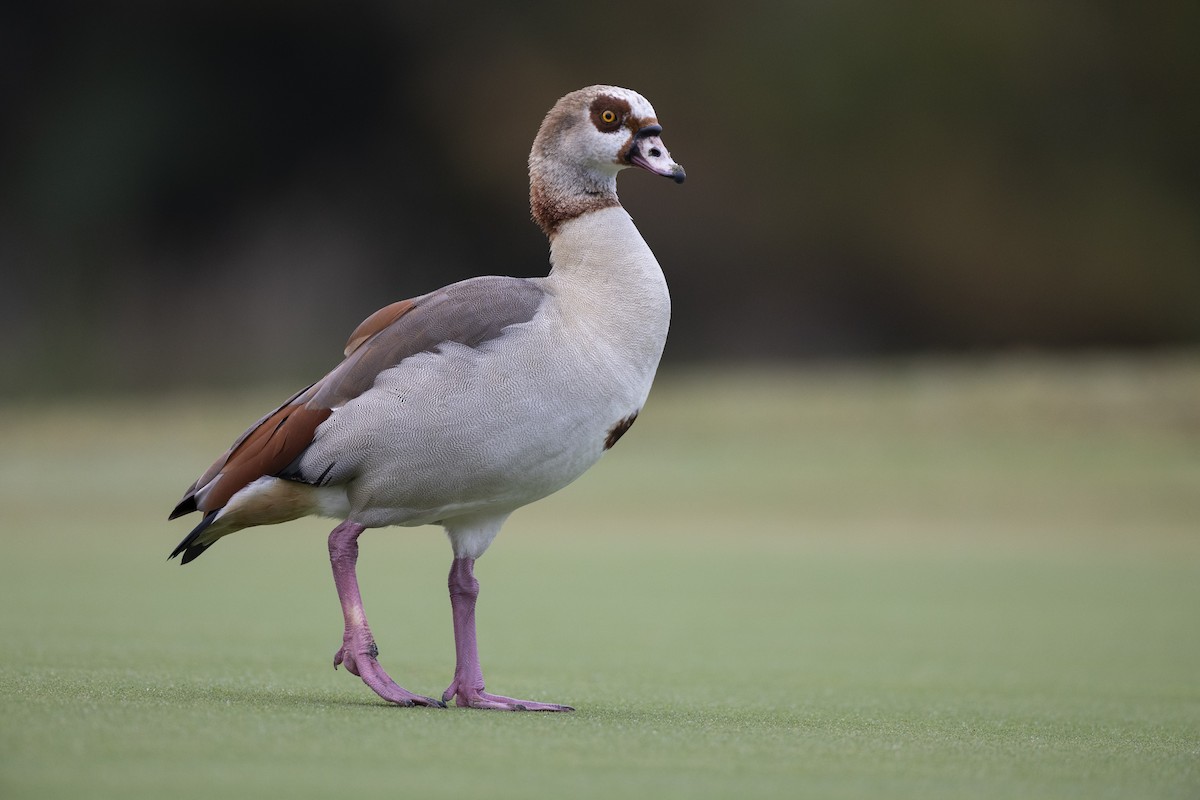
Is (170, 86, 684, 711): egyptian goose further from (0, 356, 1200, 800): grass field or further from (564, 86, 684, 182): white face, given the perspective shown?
(0, 356, 1200, 800): grass field

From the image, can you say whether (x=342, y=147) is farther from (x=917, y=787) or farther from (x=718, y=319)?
(x=917, y=787)

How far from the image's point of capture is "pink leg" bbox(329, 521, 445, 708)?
3.41 meters

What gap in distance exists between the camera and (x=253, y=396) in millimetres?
A: 15438

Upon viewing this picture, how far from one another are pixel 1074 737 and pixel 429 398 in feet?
5.42

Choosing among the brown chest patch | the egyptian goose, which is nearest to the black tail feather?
the egyptian goose

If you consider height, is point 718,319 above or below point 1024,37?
below

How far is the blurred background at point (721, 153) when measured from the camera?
66.0ft

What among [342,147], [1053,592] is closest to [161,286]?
[342,147]

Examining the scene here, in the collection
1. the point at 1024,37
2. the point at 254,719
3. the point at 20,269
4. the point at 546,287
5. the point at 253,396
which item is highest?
the point at 1024,37

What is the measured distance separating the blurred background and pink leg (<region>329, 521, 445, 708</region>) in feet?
52.9

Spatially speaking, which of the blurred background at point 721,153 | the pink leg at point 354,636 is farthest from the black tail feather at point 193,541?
the blurred background at point 721,153

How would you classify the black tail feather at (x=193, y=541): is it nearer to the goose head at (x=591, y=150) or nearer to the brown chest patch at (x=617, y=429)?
the brown chest patch at (x=617, y=429)

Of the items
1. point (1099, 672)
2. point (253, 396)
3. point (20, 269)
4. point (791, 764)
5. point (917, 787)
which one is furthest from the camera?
point (20, 269)

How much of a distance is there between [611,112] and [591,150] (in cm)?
11
